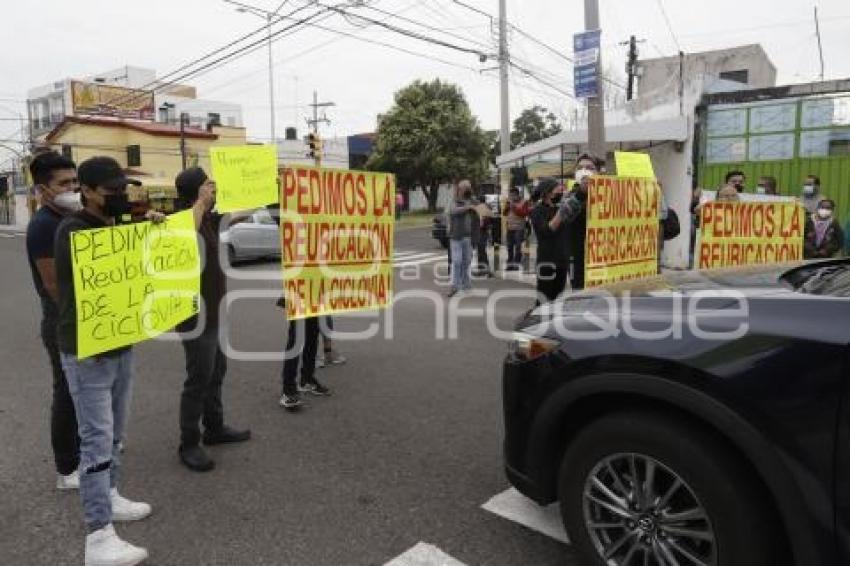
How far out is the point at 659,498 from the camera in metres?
2.50

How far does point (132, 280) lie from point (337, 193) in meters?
2.10

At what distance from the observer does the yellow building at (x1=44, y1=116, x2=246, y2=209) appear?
1531 inches

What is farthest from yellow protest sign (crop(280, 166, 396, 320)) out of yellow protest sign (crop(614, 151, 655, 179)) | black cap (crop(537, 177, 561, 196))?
yellow protest sign (crop(614, 151, 655, 179))

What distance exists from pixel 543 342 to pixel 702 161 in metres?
12.1

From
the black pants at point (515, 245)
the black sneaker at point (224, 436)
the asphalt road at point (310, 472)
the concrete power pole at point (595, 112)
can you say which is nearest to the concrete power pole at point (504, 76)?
the black pants at point (515, 245)

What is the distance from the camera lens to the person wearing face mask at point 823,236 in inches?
327

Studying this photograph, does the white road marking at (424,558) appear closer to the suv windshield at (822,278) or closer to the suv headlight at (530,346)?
the suv headlight at (530,346)

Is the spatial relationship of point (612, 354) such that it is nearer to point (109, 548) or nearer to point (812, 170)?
point (109, 548)

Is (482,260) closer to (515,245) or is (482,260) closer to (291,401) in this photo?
(515,245)

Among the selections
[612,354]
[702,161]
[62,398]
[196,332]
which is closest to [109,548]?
[62,398]

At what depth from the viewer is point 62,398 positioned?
362 centimetres

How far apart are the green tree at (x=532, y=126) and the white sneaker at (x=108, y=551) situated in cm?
6567

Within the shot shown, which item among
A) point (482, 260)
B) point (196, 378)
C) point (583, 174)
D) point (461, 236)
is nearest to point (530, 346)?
point (196, 378)

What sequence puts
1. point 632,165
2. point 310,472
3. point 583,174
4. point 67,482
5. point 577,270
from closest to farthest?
point 67,482 → point 310,472 → point 583,174 → point 577,270 → point 632,165
